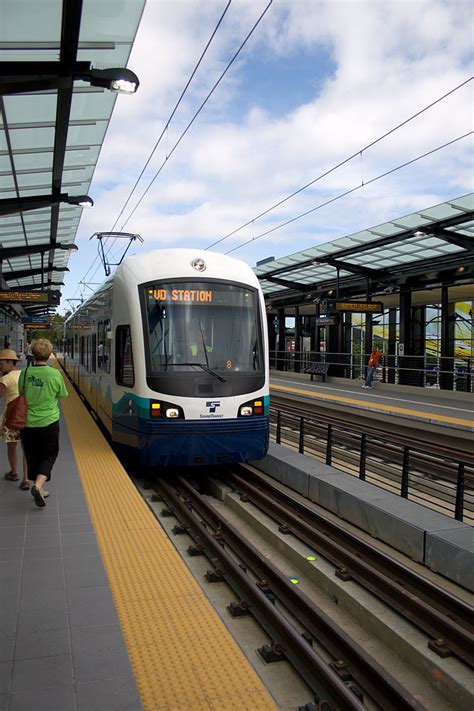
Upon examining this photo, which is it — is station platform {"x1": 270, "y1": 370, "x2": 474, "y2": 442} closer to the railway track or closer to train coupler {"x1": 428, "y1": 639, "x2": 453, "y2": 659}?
the railway track

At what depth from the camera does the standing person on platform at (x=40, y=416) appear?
5.88 m

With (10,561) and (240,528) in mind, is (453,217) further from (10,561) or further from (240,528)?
(10,561)

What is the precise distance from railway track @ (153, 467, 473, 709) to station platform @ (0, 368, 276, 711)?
668mm

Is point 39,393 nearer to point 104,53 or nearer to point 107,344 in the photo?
point 107,344

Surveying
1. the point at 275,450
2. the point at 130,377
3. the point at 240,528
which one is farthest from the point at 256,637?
the point at 275,450

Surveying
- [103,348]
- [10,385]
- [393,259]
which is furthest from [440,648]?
[393,259]

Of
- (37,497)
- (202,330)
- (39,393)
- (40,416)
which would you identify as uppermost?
(202,330)

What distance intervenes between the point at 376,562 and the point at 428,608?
3.70ft

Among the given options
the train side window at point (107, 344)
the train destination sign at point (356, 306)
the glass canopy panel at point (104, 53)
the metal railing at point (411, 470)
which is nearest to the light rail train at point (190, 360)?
the train side window at point (107, 344)

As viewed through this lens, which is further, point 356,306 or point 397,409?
point 356,306

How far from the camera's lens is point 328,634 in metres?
4.46

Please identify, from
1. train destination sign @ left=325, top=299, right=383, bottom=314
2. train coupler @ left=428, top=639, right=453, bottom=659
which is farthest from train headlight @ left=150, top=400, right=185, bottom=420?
train destination sign @ left=325, top=299, right=383, bottom=314

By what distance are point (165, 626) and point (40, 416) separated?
2.80m

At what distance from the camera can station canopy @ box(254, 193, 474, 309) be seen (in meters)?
16.0
